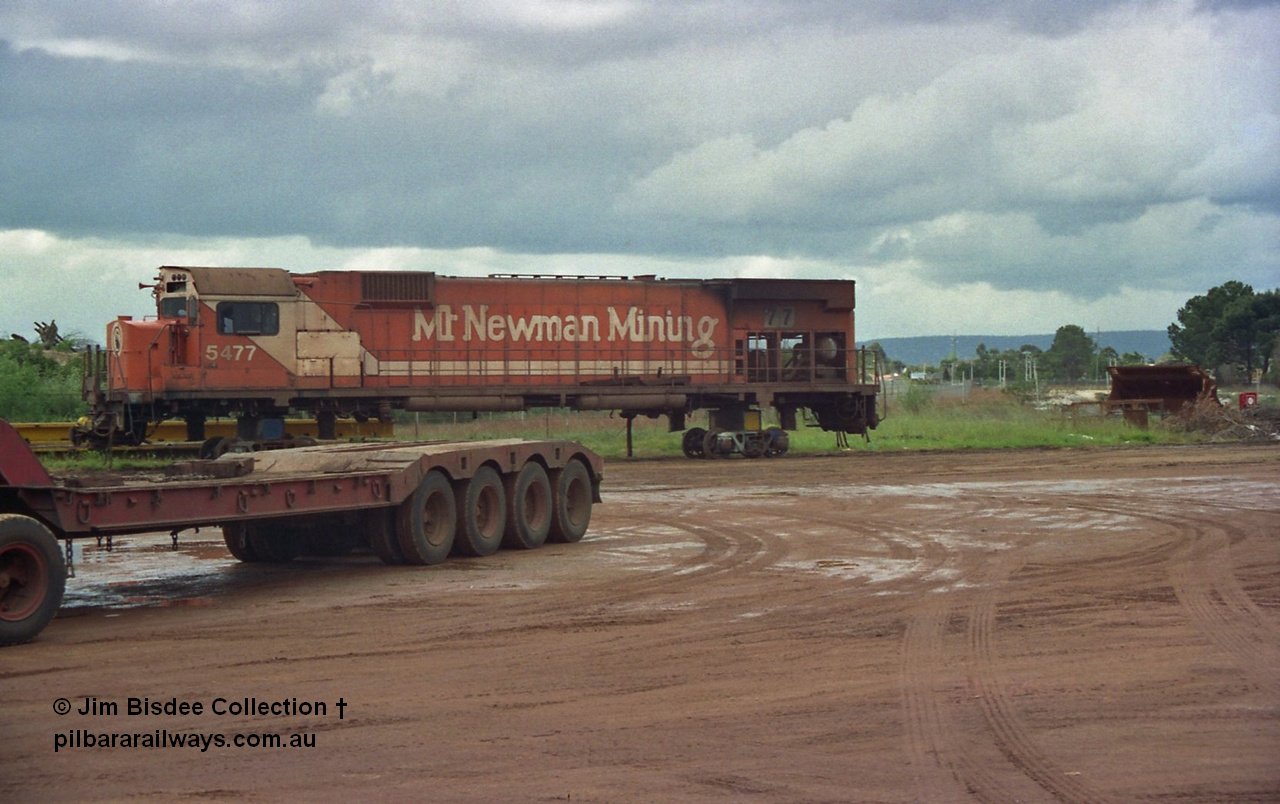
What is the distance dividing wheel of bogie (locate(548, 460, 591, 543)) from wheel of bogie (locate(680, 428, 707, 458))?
17957 mm

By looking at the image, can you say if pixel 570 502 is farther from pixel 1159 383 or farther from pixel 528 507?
pixel 1159 383

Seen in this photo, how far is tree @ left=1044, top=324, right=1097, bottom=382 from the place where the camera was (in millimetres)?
129125

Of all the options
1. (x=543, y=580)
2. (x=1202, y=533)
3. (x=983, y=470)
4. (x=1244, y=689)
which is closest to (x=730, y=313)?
(x=983, y=470)

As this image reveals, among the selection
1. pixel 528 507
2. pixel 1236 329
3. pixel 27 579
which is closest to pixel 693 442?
pixel 528 507

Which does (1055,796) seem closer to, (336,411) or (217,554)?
(217,554)

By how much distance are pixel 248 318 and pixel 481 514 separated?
15.4 m

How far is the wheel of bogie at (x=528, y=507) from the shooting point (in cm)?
1584

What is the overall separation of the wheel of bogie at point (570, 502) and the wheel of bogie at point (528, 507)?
0.12m

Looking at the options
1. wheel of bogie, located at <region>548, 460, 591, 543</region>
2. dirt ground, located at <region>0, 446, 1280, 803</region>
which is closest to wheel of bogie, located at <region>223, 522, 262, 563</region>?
dirt ground, located at <region>0, 446, 1280, 803</region>

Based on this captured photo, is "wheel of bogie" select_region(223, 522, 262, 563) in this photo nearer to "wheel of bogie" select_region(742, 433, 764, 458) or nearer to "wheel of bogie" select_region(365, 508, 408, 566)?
"wheel of bogie" select_region(365, 508, 408, 566)

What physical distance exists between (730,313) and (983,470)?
316 inches

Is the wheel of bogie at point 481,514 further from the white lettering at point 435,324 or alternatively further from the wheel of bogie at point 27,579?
the white lettering at point 435,324

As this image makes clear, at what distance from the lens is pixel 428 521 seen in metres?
14.7

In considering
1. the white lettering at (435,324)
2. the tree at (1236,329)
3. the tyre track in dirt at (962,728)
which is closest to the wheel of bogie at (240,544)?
the tyre track in dirt at (962,728)
